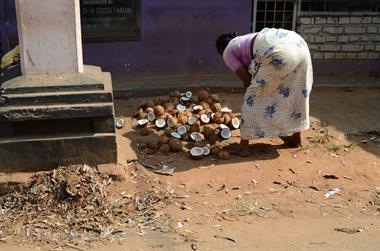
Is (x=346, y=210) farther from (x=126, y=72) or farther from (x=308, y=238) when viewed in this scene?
(x=126, y=72)

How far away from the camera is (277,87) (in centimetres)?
515

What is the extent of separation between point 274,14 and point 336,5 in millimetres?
1004

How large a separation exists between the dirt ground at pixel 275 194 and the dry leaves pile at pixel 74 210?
134 millimetres

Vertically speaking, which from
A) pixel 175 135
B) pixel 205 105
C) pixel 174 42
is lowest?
pixel 175 135

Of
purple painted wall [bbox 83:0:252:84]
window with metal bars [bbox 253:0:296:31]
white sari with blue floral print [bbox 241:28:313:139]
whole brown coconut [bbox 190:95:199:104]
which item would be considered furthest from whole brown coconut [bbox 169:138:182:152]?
window with metal bars [bbox 253:0:296:31]

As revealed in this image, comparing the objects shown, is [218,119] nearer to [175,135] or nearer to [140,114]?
[175,135]

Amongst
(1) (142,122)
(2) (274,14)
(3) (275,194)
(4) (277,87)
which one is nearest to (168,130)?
(1) (142,122)

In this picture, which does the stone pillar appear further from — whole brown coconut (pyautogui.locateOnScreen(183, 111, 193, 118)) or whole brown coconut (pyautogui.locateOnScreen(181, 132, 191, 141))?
whole brown coconut (pyautogui.locateOnScreen(183, 111, 193, 118))

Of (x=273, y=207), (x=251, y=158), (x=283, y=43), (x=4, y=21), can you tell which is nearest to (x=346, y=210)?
(x=273, y=207)

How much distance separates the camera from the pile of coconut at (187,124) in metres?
5.50

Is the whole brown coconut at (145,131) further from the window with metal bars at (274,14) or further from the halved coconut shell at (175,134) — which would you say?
the window with metal bars at (274,14)

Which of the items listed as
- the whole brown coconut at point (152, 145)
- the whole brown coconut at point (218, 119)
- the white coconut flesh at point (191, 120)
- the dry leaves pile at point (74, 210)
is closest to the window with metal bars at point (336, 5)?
the whole brown coconut at point (218, 119)

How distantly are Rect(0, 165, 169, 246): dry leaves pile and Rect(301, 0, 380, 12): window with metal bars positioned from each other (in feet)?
16.0

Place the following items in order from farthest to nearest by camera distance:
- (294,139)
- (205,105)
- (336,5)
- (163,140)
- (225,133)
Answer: (336,5) → (205,105) → (225,133) → (294,139) → (163,140)
